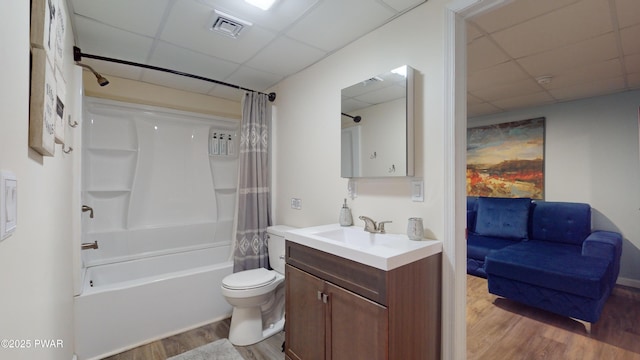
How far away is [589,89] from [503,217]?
1.75 metres

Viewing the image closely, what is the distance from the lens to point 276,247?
8.43 ft

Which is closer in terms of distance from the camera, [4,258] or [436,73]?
[4,258]

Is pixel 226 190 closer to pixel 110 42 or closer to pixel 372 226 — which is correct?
pixel 110 42

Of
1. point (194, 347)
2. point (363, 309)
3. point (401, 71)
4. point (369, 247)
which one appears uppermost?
point (401, 71)

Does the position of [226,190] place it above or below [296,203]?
above

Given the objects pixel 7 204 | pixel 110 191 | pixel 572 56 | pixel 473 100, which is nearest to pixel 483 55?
pixel 572 56

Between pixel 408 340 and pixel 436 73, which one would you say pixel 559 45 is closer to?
pixel 436 73

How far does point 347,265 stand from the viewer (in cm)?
142

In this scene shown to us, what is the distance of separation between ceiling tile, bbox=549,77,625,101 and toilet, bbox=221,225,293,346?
3.56 meters

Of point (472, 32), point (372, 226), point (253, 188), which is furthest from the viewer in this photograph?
point (253, 188)

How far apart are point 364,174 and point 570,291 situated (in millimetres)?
2088

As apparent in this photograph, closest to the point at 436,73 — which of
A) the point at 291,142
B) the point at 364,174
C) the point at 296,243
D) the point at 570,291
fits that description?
the point at 364,174

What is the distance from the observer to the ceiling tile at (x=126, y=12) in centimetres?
159

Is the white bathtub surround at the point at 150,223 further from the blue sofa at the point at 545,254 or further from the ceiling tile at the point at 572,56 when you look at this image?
the ceiling tile at the point at 572,56
